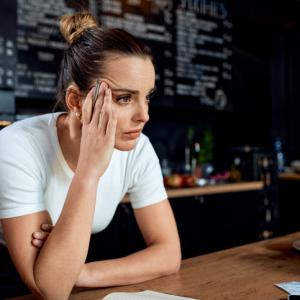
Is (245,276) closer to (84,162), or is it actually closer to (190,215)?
(84,162)

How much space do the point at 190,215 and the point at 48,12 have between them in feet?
5.40

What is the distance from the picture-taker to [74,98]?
132 cm

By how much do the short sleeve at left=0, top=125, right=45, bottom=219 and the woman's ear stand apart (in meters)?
0.15

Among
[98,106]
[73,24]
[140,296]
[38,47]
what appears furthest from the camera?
[38,47]

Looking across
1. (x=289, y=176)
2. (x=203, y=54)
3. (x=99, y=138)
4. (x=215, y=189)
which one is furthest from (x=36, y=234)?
(x=289, y=176)

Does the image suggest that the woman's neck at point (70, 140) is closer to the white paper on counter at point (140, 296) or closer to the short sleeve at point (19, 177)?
the short sleeve at point (19, 177)

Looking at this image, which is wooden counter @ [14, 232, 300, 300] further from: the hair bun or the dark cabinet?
the dark cabinet

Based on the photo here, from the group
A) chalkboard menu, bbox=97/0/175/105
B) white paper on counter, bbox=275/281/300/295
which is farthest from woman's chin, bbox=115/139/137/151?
chalkboard menu, bbox=97/0/175/105

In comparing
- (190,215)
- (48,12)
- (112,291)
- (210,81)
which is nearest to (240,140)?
(210,81)

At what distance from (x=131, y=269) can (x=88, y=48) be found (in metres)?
0.62

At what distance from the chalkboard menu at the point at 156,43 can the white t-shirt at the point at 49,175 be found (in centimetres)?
135

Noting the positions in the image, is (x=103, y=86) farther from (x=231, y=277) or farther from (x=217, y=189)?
(x=217, y=189)

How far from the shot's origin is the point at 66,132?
1.40 meters

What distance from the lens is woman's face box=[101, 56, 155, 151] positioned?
122 centimetres
